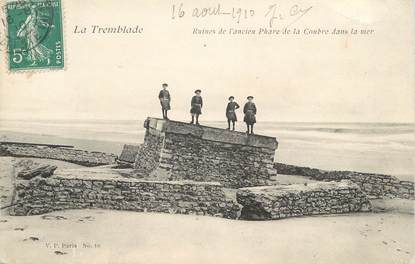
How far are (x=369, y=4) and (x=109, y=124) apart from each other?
13.8 feet

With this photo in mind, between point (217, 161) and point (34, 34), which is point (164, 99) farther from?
point (34, 34)

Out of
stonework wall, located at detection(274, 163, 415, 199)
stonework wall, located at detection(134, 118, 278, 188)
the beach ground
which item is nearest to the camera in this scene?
the beach ground

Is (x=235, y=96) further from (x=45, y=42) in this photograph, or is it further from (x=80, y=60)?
(x=45, y=42)

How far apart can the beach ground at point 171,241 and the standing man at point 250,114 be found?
1426 mm

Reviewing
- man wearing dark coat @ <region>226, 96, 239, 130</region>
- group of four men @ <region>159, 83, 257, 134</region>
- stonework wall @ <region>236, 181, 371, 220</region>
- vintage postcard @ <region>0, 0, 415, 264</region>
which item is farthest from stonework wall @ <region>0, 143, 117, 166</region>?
stonework wall @ <region>236, 181, 371, 220</region>

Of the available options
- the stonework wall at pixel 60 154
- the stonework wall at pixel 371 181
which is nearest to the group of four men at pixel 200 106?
the stonework wall at pixel 371 181

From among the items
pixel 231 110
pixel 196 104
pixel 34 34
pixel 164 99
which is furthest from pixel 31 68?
pixel 231 110

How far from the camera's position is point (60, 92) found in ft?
20.9

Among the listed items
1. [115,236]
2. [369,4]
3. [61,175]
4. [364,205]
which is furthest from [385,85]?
[61,175]

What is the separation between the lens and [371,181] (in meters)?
6.59

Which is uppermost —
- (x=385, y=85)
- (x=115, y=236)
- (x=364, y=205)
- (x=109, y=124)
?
(x=385, y=85)

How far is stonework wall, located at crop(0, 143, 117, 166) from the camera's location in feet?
20.8

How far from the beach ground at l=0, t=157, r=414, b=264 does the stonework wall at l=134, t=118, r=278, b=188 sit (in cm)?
73

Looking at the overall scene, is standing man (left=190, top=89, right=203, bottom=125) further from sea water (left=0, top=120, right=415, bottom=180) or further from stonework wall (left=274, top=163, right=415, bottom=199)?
stonework wall (left=274, top=163, right=415, bottom=199)
